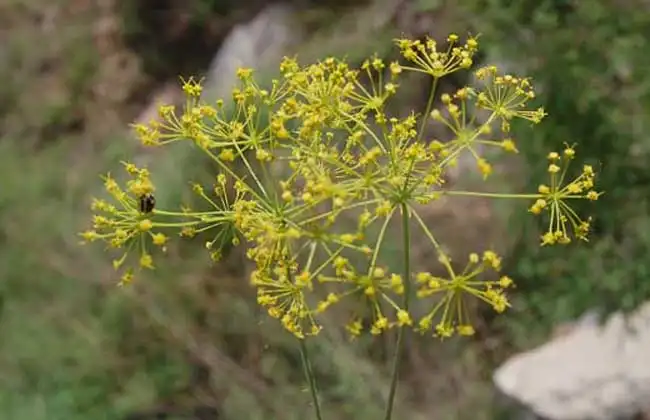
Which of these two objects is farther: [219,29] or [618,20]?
[219,29]

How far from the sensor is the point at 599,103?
2.38m

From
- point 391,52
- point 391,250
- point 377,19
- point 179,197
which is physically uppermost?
point 377,19

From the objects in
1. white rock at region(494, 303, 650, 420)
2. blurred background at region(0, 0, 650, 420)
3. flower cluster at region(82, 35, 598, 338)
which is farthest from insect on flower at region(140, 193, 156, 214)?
white rock at region(494, 303, 650, 420)

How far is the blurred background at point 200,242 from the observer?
2.40 meters

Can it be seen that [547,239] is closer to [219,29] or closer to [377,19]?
[377,19]

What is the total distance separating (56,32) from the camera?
16.6 feet

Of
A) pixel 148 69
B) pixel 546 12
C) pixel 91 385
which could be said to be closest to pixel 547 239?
pixel 546 12

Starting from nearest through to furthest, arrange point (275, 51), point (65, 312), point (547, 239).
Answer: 1. point (547, 239)
2. point (65, 312)
3. point (275, 51)

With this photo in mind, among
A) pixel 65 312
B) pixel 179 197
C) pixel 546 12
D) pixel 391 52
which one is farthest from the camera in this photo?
pixel 65 312

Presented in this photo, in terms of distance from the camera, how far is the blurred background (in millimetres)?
2402

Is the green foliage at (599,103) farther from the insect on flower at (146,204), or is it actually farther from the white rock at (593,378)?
the insect on flower at (146,204)

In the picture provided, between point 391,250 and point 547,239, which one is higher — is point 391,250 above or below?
above

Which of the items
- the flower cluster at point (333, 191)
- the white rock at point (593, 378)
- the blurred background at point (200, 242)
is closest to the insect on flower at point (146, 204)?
the flower cluster at point (333, 191)

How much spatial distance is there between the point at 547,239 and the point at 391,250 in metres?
1.82
